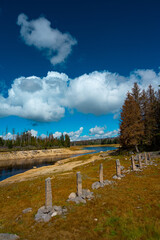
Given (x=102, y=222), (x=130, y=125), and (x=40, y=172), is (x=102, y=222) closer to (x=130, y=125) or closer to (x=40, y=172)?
(x=130, y=125)

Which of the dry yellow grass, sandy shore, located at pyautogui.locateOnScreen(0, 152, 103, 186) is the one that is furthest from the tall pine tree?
the dry yellow grass

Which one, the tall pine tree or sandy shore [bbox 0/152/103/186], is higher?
the tall pine tree

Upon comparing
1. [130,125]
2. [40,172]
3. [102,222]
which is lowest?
[40,172]

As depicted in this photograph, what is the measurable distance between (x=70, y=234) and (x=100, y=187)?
28.3 ft

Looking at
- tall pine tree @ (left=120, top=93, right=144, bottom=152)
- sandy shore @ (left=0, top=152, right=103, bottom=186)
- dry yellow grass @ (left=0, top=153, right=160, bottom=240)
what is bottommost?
sandy shore @ (left=0, top=152, right=103, bottom=186)

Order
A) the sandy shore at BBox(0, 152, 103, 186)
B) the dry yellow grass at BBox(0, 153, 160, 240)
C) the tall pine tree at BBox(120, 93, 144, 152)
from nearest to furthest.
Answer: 1. the dry yellow grass at BBox(0, 153, 160, 240)
2. the sandy shore at BBox(0, 152, 103, 186)
3. the tall pine tree at BBox(120, 93, 144, 152)

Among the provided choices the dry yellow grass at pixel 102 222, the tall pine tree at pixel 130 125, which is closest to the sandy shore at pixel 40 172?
the tall pine tree at pixel 130 125

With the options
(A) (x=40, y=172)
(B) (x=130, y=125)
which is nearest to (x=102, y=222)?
(B) (x=130, y=125)

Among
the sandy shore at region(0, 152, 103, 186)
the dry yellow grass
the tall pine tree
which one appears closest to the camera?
the dry yellow grass

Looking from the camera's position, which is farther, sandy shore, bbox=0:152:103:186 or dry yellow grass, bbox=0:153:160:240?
sandy shore, bbox=0:152:103:186

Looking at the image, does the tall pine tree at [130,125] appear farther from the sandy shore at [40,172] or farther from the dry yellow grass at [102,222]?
the dry yellow grass at [102,222]

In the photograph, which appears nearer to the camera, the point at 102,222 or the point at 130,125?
the point at 102,222

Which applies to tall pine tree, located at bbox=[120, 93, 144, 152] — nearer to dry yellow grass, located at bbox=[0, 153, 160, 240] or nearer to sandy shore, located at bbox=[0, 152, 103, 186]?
sandy shore, located at bbox=[0, 152, 103, 186]

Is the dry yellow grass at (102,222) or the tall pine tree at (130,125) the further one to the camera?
the tall pine tree at (130,125)
